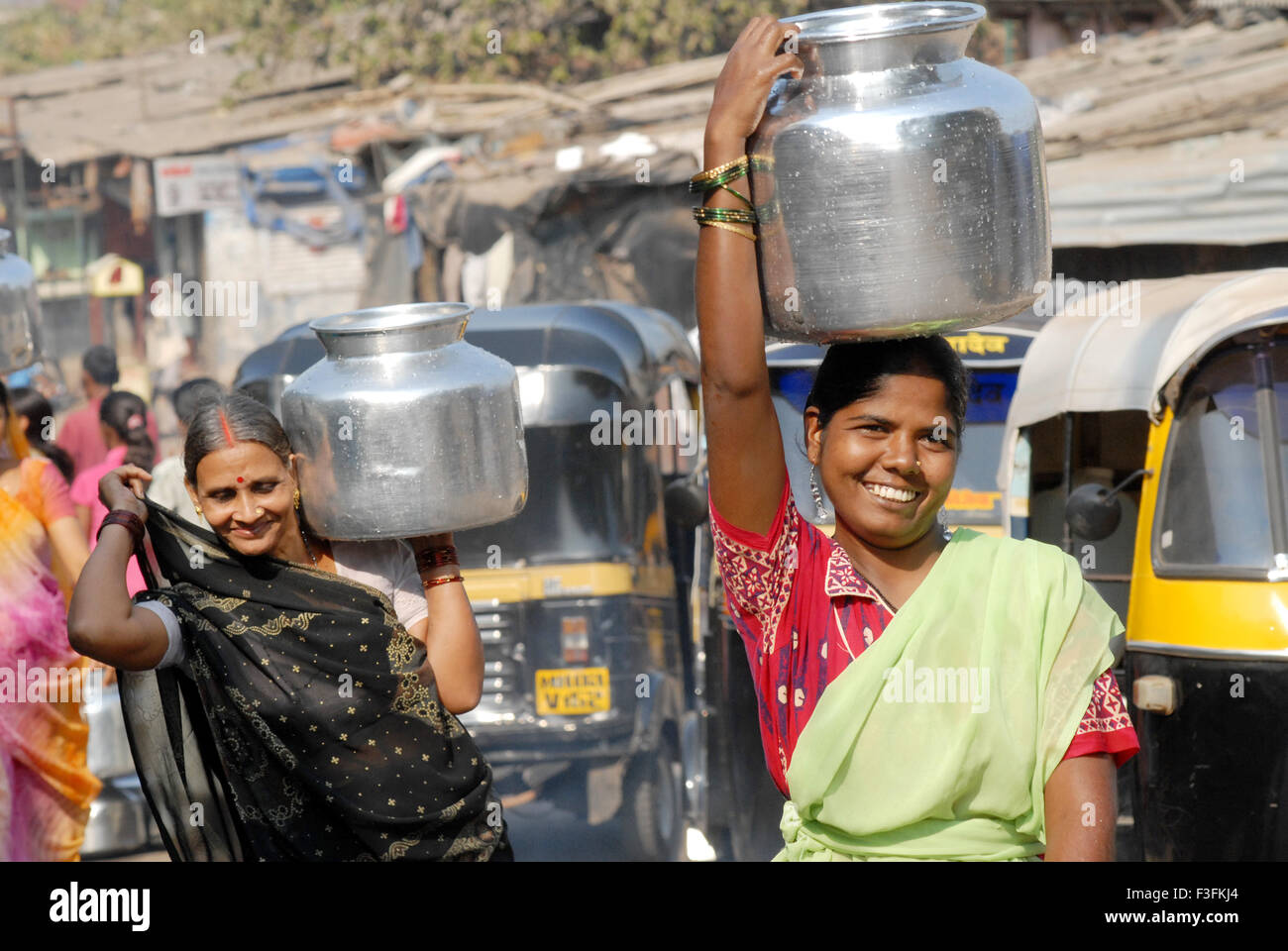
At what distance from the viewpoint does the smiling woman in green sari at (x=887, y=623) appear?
2275 millimetres

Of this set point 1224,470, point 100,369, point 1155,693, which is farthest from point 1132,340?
point 100,369

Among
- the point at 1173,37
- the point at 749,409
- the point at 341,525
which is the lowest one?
the point at 341,525

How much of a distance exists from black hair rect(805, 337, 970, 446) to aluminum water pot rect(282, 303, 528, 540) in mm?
698

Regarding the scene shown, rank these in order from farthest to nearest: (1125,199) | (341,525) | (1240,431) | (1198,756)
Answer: (1125,199) < (1240,431) < (1198,756) < (341,525)

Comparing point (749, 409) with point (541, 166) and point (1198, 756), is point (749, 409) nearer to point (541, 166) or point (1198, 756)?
point (1198, 756)

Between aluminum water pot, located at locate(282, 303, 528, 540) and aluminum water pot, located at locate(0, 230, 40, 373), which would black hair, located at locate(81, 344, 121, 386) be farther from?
aluminum water pot, located at locate(282, 303, 528, 540)

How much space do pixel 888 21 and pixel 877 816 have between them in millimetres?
1222

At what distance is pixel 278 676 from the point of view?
2.98 meters

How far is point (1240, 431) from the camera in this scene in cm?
474

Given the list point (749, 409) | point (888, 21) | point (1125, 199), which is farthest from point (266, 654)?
point (1125, 199)

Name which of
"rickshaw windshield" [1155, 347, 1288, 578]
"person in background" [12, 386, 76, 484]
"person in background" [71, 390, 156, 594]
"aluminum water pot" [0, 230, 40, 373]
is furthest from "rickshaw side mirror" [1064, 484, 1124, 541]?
"person in background" [71, 390, 156, 594]

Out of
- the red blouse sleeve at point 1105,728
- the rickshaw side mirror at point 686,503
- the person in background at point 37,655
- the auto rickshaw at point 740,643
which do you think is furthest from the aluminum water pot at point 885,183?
the rickshaw side mirror at point 686,503

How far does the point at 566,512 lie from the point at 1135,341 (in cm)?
280

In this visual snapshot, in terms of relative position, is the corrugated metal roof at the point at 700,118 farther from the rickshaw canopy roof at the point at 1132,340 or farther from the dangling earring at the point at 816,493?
the dangling earring at the point at 816,493
